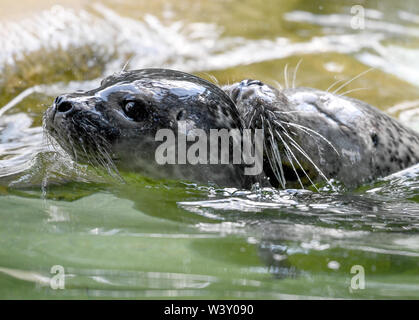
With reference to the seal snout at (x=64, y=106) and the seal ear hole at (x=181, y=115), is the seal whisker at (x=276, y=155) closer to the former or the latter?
the seal ear hole at (x=181, y=115)

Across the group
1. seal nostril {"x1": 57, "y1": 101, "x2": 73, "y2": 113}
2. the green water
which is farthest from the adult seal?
the green water

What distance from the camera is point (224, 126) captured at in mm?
3604

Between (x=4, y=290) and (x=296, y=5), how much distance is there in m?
6.76

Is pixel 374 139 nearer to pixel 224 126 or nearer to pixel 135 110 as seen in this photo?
pixel 224 126

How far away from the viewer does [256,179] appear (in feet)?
12.2

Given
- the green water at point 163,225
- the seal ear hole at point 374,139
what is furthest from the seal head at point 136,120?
the seal ear hole at point 374,139

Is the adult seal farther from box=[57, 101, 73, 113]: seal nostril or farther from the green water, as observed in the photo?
the green water

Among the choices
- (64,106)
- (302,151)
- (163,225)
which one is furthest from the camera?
(302,151)

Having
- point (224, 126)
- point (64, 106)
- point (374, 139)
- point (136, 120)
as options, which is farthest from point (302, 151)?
point (64, 106)

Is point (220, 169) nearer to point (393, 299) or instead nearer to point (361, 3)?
point (393, 299)

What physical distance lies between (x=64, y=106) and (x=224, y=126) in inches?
34.7

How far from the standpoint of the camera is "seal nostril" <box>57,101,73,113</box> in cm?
338

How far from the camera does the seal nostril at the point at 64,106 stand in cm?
338
